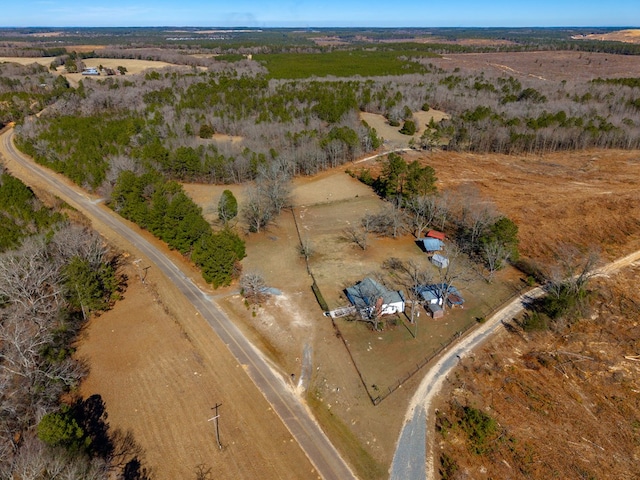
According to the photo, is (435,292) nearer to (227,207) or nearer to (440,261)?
(440,261)

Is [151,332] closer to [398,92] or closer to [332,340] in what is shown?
[332,340]

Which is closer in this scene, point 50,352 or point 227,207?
point 50,352

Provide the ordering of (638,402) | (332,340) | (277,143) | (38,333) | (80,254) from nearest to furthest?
(638,402), (38,333), (332,340), (80,254), (277,143)

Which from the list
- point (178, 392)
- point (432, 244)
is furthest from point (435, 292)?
point (178, 392)

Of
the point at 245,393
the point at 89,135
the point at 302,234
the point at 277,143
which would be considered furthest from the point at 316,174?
the point at 245,393

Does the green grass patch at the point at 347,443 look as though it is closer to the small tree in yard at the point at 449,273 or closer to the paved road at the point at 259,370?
the paved road at the point at 259,370

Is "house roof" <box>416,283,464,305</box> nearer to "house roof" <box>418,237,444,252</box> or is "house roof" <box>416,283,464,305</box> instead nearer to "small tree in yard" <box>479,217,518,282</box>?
"small tree in yard" <box>479,217,518,282</box>
